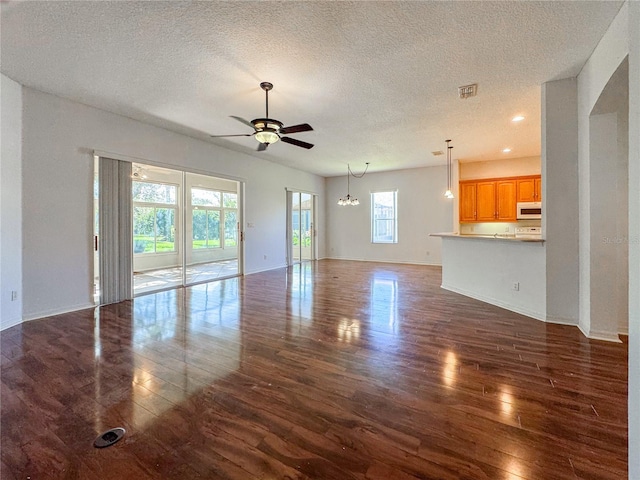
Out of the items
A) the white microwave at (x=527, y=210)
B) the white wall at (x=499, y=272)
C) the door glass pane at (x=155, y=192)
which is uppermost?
the door glass pane at (x=155, y=192)

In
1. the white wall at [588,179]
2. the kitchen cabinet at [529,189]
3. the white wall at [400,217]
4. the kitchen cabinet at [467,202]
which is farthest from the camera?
the white wall at [400,217]

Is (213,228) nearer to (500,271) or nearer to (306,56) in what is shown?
(306,56)

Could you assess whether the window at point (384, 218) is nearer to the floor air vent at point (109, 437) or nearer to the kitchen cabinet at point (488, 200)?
the kitchen cabinet at point (488, 200)

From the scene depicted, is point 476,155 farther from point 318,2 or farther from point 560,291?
point 318,2

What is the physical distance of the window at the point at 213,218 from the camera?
863 centimetres

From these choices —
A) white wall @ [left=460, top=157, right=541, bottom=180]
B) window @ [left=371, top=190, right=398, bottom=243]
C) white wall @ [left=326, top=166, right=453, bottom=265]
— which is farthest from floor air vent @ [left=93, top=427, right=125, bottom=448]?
white wall @ [left=460, top=157, right=541, bottom=180]

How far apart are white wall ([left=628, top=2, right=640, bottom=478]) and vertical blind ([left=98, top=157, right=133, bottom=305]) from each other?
5.71 m

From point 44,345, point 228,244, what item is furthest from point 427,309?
point 228,244

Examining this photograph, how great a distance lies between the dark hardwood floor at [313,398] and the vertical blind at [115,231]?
93 centimetres

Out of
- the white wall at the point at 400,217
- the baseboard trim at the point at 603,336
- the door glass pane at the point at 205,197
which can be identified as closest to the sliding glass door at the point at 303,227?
the white wall at the point at 400,217

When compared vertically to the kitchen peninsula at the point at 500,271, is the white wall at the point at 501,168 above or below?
above

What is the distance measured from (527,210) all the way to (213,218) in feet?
29.6

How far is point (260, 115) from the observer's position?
15.0 feet

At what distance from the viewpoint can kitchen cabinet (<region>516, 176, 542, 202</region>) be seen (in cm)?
725
